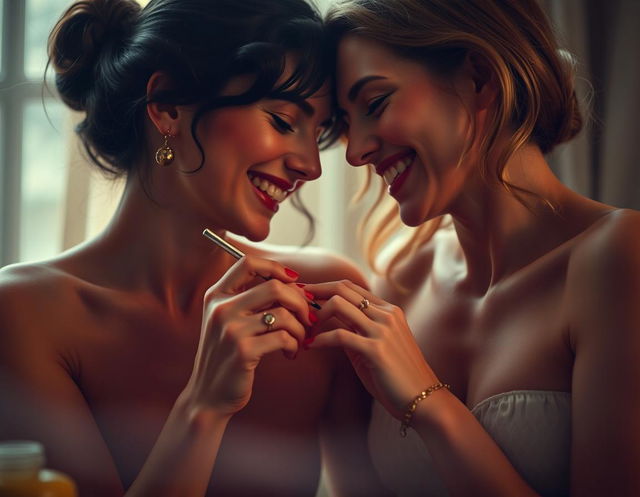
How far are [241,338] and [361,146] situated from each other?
1.40ft

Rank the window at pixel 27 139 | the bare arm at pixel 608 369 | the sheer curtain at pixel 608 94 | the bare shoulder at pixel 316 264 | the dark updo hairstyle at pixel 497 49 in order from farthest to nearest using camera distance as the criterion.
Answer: the window at pixel 27 139, the sheer curtain at pixel 608 94, the bare shoulder at pixel 316 264, the dark updo hairstyle at pixel 497 49, the bare arm at pixel 608 369

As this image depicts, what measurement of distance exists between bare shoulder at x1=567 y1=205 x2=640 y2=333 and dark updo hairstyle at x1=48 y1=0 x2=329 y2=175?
514 mm

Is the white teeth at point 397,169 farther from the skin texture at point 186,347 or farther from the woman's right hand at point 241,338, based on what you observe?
the woman's right hand at point 241,338

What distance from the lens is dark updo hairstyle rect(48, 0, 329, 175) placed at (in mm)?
1227

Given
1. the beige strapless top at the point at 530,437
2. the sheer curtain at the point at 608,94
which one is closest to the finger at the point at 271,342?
the beige strapless top at the point at 530,437

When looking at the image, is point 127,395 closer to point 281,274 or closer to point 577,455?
Result: point 281,274

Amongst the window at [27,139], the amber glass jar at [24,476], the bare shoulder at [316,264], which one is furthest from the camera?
the window at [27,139]

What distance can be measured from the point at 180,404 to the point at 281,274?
239 millimetres

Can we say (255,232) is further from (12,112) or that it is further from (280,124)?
(12,112)

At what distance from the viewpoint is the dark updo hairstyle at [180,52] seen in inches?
48.3

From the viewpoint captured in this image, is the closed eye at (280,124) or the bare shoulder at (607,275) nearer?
the bare shoulder at (607,275)

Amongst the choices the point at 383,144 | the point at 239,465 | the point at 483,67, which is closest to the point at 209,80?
the point at 383,144

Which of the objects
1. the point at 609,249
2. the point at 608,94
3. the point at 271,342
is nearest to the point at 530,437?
the point at 609,249

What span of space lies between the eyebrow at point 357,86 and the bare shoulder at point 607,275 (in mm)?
419
